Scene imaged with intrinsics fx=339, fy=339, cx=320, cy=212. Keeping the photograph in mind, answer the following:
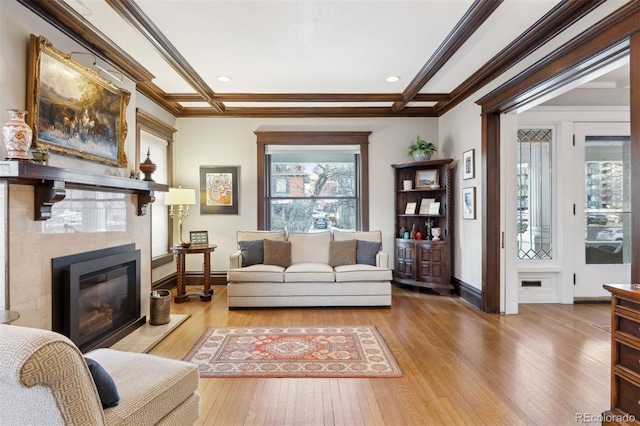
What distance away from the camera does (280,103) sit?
201 inches

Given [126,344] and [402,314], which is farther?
[402,314]

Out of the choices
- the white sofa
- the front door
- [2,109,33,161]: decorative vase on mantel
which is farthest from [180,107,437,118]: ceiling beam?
[2,109,33,161]: decorative vase on mantel

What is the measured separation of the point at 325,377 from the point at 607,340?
2.69 m

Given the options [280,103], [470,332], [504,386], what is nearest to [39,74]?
[280,103]

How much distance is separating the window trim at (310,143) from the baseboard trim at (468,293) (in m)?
1.56

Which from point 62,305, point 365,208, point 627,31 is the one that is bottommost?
point 62,305

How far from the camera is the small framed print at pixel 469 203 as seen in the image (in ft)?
14.0

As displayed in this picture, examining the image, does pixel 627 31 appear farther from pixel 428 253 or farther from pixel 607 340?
pixel 428 253

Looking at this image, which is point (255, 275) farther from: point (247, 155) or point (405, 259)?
point (405, 259)

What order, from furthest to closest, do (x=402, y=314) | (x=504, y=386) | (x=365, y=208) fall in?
1. (x=365, y=208)
2. (x=402, y=314)
3. (x=504, y=386)

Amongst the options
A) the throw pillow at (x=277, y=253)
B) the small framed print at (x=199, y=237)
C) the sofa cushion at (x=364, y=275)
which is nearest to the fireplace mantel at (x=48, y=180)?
the small framed print at (x=199, y=237)

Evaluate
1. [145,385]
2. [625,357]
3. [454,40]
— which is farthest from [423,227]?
[145,385]

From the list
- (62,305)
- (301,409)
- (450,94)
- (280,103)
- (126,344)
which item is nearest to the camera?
(301,409)

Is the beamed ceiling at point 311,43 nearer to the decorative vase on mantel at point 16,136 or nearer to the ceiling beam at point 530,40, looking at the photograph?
the ceiling beam at point 530,40
